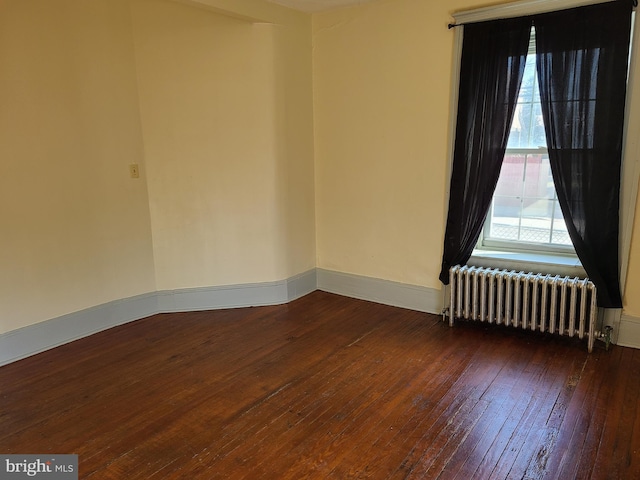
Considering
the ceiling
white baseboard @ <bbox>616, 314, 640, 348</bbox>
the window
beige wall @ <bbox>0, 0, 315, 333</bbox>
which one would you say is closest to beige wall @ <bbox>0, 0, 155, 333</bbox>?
beige wall @ <bbox>0, 0, 315, 333</bbox>

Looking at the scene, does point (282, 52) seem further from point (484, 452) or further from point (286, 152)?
point (484, 452)

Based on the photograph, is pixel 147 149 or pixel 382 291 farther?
pixel 382 291

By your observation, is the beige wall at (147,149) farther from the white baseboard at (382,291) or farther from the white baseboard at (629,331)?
the white baseboard at (629,331)

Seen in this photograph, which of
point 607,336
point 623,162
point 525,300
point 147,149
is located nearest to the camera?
point 623,162

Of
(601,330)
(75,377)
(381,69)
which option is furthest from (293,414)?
(381,69)

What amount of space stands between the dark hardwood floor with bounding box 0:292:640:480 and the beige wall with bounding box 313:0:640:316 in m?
0.82

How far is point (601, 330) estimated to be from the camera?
11.3 ft

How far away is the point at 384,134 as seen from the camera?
13.7 ft

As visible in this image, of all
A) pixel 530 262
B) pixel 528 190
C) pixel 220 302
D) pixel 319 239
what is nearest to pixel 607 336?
pixel 530 262

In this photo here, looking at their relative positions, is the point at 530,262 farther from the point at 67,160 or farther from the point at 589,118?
the point at 67,160

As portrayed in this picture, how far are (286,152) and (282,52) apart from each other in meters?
0.88

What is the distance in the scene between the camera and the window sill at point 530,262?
3518 millimetres

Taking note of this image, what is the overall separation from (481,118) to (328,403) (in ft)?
7.90

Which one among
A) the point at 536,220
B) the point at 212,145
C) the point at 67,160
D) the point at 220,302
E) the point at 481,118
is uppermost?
the point at 481,118
